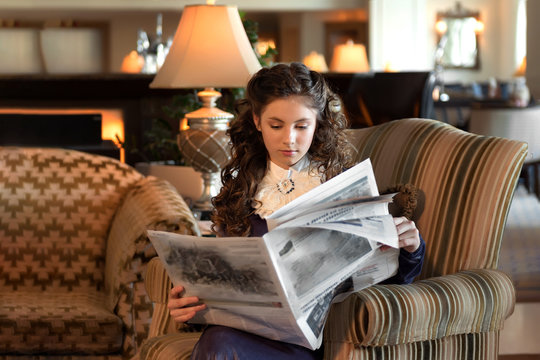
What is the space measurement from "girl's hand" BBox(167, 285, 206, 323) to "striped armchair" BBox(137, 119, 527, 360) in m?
0.14

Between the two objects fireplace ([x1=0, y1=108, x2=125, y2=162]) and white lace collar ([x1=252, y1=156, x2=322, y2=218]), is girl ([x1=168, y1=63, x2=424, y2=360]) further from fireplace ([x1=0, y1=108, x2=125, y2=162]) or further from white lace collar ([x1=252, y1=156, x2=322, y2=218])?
fireplace ([x1=0, y1=108, x2=125, y2=162])

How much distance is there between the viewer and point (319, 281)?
1.53 m

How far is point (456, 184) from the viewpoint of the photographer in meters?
2.02

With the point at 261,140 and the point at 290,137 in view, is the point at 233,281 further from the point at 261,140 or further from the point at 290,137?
the point at 261,140

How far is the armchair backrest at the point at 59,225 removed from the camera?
2828 mm

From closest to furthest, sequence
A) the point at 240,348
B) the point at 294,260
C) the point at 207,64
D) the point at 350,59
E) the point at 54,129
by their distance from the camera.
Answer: the point at 294,260
the point at 240,348
the point at 207,64
the point at 54,129
the point at 350,59

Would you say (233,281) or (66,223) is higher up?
(233,281)

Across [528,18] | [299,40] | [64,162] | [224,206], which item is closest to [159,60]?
[64,162]

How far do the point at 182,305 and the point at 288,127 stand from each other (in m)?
0.41

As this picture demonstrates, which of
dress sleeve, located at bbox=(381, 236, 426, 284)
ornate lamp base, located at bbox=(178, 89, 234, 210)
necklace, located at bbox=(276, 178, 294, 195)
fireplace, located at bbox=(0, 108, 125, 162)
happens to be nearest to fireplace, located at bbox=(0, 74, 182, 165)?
fireplace, located at bbox=(0, 108, 125, 162)

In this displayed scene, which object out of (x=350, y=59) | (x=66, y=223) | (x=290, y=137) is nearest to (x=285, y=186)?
(x=290, y=137)

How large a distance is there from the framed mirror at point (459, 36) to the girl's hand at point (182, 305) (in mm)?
12543

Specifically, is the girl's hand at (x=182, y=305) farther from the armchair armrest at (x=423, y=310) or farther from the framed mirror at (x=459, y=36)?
the framed mirror at (x=459, y=36)

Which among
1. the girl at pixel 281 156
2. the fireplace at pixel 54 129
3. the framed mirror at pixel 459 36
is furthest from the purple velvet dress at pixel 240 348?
the framed mirror at pixel 459 36
